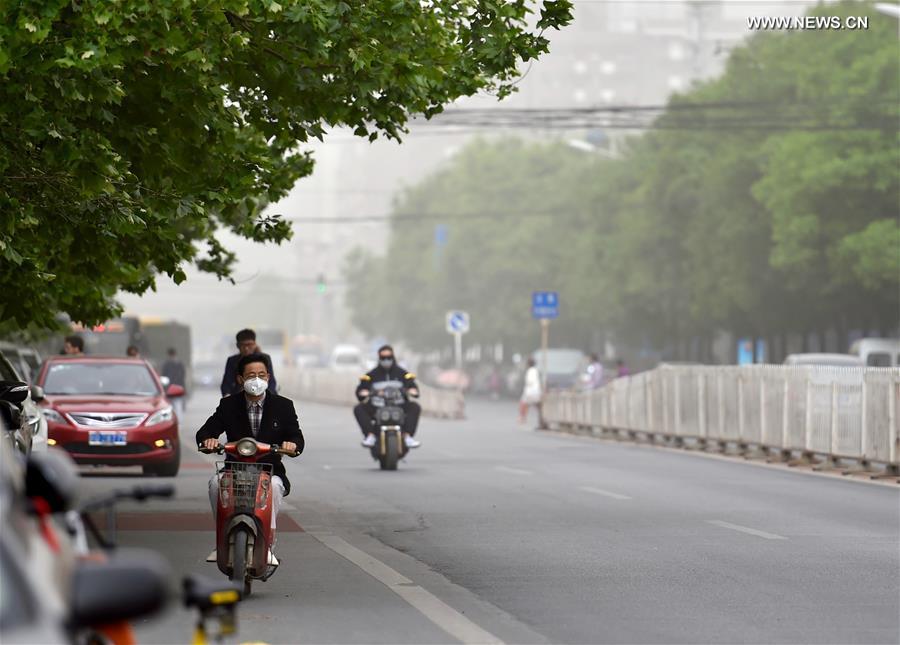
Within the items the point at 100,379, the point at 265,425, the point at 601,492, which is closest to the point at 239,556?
the point at 265,425

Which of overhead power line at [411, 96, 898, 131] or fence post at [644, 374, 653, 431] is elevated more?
overhead power line at [411, 96, 898, 131]

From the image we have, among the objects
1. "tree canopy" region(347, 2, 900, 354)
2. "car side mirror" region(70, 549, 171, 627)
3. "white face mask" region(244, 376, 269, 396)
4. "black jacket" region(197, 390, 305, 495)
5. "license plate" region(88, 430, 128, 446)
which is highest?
"tree canopy" region(347, 2, 900, 354)

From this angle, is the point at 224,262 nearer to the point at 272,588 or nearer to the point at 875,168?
the point at 272,588

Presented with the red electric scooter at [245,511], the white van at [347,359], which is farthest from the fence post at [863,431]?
the white van at [347,359]

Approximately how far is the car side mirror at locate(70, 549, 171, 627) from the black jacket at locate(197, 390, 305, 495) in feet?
25.9

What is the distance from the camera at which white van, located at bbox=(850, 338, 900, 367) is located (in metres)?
46.9

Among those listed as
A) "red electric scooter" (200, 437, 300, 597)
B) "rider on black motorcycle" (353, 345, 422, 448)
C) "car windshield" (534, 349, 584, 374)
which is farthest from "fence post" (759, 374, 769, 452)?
"car windshield" (534, 349, 584, 374)

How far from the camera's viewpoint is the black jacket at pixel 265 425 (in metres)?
12.2

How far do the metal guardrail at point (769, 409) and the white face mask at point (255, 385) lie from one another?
47.7 feet

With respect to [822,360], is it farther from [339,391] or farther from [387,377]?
[339,391]

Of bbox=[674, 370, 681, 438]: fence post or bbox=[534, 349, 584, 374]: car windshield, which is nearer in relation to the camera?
bbox=[674, 370, 681, 438]: fence post

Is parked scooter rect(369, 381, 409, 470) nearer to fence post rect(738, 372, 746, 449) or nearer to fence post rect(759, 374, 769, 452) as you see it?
fence post rect(759, 374, 769, 452)

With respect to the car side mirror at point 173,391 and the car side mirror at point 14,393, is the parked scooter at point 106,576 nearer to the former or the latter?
the car side mirror at point 14,393

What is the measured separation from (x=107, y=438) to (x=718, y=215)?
42592mm
